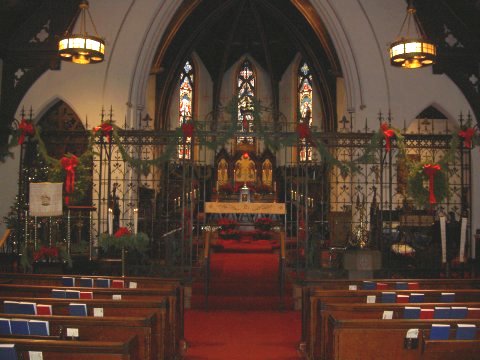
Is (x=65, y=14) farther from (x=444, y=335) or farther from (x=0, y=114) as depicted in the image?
(x=444, y=335)

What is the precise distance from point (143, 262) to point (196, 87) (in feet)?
48.9

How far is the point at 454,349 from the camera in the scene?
13.9ft

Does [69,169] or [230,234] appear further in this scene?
[230,234]

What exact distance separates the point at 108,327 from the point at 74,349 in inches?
33.5

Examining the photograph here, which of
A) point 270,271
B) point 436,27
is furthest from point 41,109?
point 436,27

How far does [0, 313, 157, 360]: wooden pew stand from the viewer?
4.48m

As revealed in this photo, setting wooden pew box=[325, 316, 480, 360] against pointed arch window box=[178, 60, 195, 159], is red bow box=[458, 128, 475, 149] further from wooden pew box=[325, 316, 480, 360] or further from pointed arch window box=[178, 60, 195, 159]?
pointed arch window box=[178, 60, 195, 159]

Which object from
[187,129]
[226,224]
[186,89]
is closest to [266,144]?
[187,129]

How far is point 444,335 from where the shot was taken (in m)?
4.42

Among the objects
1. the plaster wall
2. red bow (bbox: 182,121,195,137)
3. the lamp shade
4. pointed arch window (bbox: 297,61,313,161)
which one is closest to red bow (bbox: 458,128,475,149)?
the plaster wall

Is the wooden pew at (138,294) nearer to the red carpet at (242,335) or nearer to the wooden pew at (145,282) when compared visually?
the wooden pew at (145,282)

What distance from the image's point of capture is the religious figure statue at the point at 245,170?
73.7 feet

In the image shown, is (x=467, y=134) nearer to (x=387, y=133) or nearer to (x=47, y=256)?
(x=387, y=133)

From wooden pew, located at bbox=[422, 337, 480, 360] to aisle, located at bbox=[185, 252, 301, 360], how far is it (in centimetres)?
237
